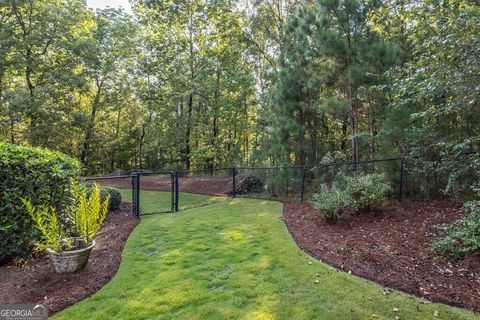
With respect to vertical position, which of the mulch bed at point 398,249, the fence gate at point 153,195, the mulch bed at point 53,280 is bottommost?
the mulch bed at point 53,280

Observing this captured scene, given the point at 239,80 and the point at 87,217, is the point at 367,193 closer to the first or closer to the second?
the point at 87,217

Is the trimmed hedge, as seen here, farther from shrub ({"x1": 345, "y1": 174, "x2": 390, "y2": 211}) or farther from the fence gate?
shrub ({"x1": 345, "y1": 174, "x2": 390, "y2": 211})

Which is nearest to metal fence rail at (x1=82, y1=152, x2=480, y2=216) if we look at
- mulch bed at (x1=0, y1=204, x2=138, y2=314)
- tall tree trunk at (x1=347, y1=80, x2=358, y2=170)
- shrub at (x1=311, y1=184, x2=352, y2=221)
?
tall tree trunk at (x1=347, y1=80, x2=358, y2=170)

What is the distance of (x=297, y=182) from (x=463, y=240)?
211 inches

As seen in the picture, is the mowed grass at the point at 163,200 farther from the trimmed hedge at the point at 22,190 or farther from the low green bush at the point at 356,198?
the low green bush at the point at 356,198

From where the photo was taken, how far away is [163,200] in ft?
29.9

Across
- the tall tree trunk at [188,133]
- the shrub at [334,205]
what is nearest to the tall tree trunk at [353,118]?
the shrub at [334,205]

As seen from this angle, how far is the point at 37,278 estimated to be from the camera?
344 centimetres

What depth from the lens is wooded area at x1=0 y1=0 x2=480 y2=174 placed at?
14.8 ft

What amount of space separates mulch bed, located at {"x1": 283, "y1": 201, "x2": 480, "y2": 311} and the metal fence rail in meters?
0.50

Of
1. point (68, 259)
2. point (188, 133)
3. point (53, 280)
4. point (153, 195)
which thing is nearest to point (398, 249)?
point (68, 259)

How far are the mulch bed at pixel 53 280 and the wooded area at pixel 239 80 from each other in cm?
474

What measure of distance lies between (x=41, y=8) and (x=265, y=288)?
51.3ft

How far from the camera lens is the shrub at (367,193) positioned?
5.53m
